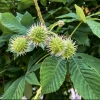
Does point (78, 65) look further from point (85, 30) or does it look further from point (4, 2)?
point (4, 2)

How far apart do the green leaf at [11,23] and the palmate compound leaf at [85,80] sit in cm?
19

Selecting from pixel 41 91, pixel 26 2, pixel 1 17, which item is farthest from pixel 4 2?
pixel 41 91

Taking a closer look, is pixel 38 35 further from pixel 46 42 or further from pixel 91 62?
pixel 91 62

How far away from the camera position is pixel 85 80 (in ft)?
1.98

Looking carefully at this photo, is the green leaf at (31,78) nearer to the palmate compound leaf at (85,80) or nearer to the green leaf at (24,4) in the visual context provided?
the palmate compound leaf at (85,80)

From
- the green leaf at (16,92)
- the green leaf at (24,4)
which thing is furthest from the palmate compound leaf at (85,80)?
the green leaf at (24,4)

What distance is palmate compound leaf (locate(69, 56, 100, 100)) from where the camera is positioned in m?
0.58

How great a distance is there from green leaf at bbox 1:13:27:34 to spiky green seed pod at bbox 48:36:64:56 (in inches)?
5.6

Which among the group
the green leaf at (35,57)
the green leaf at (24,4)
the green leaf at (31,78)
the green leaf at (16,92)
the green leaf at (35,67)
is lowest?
the green leaf at (16,92)

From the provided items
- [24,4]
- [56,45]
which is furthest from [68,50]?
[24,4]

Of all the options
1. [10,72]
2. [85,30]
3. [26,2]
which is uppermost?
[26,2]

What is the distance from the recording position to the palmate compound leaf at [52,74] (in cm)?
60

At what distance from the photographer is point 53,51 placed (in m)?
0.64

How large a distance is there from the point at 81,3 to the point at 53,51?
1.48 ft
